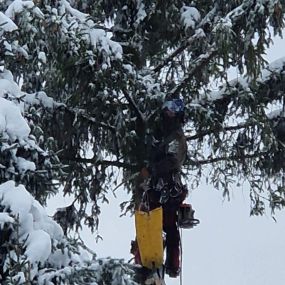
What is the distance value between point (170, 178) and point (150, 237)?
71cm

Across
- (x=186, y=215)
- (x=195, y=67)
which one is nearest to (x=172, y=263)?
(x=186, y=215)

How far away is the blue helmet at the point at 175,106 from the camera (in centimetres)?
816

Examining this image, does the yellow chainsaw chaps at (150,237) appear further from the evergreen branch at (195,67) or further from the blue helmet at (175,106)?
the evergreen branch at (195,67)

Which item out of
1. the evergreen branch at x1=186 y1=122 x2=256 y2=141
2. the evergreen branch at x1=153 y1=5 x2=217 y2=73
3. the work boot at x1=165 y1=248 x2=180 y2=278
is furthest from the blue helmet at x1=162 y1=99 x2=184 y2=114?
the work boot at x1=165 y1=248 x2=180 y2=278

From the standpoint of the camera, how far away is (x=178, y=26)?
904 centimetres

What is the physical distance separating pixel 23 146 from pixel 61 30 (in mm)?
1928

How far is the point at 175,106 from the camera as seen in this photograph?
8172mm

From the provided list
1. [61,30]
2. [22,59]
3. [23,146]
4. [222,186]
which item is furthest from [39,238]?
[222,186]

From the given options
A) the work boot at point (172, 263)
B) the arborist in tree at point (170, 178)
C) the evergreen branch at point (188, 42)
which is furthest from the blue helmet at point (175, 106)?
the work boot at point (172, 263)

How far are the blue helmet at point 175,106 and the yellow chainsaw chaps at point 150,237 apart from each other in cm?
99

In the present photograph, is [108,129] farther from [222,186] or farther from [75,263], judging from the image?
[75,263]

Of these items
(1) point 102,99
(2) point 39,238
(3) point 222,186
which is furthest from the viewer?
(3) point 222,186

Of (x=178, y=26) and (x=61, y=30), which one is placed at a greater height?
(x=178, y=26)

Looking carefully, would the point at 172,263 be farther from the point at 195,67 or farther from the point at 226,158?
the point at 195,67
